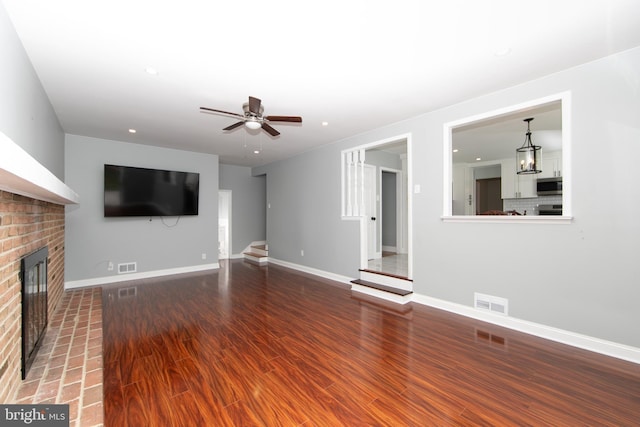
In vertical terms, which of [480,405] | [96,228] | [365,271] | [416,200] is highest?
[416,200]

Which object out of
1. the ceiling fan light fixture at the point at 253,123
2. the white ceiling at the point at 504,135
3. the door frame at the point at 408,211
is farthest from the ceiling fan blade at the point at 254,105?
the white ceiling at the point at 504,135

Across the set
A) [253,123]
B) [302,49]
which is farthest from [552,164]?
[253,123]

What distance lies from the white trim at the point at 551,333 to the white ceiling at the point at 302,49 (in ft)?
8.47

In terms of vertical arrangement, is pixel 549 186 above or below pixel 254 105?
below

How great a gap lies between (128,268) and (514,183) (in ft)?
28.9

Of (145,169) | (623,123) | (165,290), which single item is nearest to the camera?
(623,123)

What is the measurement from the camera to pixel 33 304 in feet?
7.43

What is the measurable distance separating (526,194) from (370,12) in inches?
255

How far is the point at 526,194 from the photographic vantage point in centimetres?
636

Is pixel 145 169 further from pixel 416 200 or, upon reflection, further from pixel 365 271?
pixel 416 200

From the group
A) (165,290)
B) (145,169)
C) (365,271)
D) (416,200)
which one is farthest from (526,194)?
(145,169)

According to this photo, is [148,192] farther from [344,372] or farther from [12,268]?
[344,372]

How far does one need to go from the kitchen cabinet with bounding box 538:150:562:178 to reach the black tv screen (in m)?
7.76

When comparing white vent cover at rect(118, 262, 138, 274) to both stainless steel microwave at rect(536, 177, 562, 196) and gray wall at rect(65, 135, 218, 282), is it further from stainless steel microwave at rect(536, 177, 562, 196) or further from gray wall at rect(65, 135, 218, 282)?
stainless steel microwave at rect(536, 177, 562, 196)
